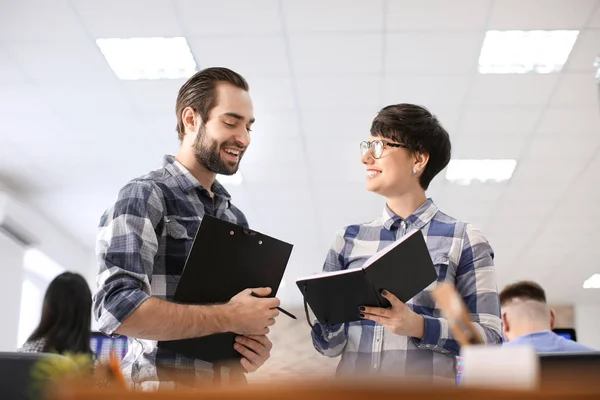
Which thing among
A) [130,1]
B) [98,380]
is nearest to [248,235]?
[98,380]

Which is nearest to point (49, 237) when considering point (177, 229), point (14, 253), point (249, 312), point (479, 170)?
point (14, 253)

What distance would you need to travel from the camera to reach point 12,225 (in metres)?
7.20

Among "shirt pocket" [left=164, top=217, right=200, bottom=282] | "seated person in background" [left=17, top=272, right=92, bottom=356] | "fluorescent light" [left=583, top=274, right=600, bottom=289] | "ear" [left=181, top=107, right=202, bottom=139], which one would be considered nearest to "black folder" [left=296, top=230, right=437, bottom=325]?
"shirt pocket" [left=164, top=217, right=200, bottom=282]

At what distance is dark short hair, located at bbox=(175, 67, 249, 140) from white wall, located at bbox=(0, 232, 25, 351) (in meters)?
5.72

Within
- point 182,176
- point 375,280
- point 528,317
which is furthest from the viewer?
point 528,317

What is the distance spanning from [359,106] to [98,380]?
187 inches

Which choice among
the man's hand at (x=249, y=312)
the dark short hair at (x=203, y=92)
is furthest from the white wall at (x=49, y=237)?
the man's hand at (x=249, y=312)

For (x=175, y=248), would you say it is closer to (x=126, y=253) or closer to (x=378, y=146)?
(x=126, y=253)

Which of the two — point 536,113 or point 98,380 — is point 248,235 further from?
point 536,113

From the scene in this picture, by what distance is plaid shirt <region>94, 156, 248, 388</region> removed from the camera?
172 centimetres

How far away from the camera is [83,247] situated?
941 centimetres

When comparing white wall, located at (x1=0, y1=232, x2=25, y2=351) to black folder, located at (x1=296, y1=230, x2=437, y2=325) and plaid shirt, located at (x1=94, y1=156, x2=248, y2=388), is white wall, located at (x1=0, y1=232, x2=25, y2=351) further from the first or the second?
black folder, located at (x1=296, y1=230, x2=437, y2=325)

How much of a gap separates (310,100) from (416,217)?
3.30 meters

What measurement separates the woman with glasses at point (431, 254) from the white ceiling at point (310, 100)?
7.21 ft
